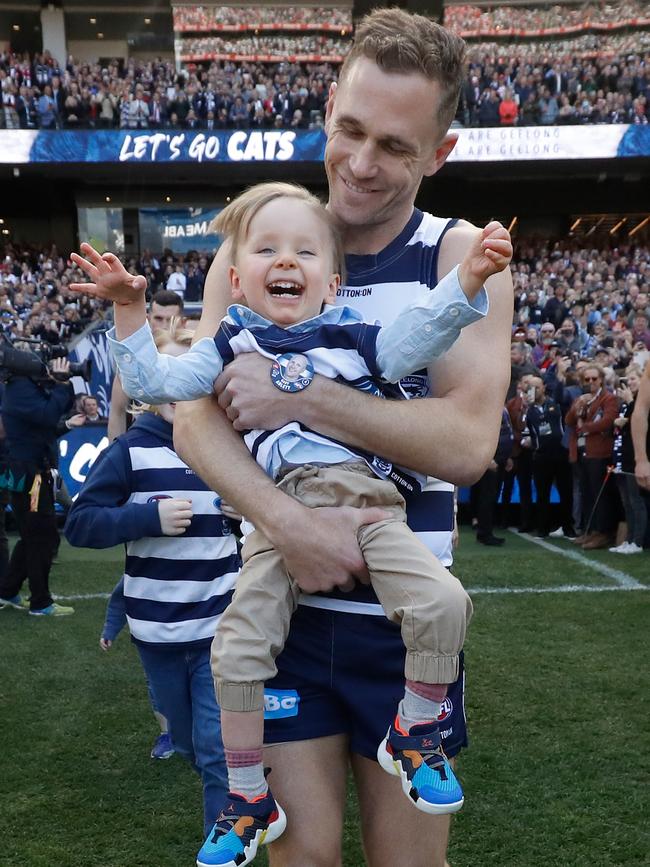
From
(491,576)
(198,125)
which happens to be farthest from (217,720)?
(198,125)

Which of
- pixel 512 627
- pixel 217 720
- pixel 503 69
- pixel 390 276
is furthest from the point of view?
pixel 503 69

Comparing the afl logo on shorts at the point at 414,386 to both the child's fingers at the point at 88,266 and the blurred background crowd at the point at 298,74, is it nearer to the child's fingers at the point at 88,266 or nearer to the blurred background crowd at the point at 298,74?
the child's fingers at the point at 88,266

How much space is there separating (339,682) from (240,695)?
0.23m

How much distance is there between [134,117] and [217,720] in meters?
25.8

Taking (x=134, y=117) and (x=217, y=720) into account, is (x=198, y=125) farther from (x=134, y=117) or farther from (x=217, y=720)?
(x=217, y=720)

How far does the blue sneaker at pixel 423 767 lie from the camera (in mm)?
1683

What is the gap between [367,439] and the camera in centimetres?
182

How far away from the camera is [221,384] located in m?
1.93

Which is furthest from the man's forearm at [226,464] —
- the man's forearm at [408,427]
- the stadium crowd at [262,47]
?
the stadium crowd at [262,47]

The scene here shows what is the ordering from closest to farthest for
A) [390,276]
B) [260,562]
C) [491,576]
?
[260,562] < [390,276] < [491,576]

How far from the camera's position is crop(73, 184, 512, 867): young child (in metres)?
1.72

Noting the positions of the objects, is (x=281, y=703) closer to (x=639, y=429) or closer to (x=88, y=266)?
(x=88, y=266)

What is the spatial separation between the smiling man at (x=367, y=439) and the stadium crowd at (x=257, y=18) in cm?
3363

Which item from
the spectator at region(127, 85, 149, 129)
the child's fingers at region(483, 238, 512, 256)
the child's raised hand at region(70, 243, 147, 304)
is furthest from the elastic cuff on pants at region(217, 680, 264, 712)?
the spectator at region(127, 85, 149, 129)
